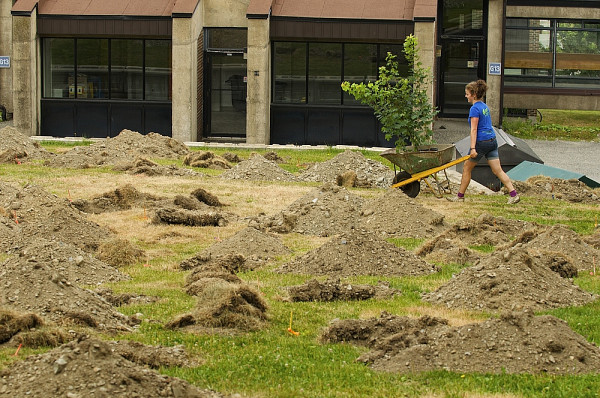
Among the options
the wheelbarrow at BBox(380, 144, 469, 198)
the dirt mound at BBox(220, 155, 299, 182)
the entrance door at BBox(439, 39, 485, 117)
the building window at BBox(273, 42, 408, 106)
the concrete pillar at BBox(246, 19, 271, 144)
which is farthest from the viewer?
the entrance door at BBox(439, 39, 485, 117)

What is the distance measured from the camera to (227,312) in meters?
8.85

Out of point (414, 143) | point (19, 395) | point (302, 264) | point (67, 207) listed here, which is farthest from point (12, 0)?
point (19, 395)

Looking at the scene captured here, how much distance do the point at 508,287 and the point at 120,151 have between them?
1531 centimetres

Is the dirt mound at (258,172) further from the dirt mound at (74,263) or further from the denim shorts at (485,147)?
the dirt mound at (74,263)

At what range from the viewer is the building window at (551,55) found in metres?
36.7

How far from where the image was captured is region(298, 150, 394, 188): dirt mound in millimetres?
20431

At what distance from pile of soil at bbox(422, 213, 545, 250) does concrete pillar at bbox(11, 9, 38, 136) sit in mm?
18161

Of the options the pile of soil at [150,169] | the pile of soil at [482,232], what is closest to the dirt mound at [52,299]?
the pile of soil at [482,232]

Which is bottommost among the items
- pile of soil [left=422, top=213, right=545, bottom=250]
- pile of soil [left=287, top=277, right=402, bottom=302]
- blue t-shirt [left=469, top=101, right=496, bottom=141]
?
pile of soil [left=287, top=277, right=402, bottom=302]

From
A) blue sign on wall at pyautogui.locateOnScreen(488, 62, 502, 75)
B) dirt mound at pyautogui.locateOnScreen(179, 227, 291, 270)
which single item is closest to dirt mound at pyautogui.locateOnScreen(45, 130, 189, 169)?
dirt mound at pyautogui.locateOnScreen(179, 227, 291, 270)

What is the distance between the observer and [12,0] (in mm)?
35562

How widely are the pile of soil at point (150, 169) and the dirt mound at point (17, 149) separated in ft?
8.88

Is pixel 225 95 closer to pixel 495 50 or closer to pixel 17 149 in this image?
pixel 17 149

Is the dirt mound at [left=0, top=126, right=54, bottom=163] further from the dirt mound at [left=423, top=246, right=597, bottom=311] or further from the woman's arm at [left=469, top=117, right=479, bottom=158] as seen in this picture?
the dirt mound at [left=423, top=246, right=597, bottom=311]
